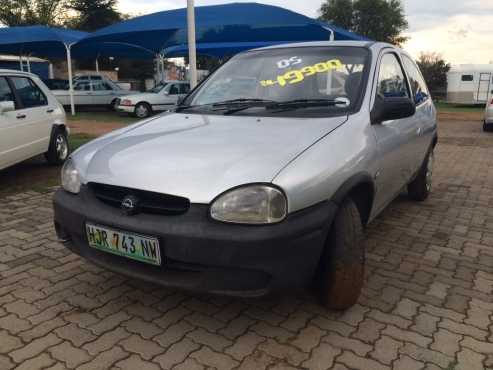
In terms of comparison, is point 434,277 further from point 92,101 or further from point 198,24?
point 92,101

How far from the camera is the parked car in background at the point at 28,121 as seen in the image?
5520 millimetres

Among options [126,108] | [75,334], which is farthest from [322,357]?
[126,108]

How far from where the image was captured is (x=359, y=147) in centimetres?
271

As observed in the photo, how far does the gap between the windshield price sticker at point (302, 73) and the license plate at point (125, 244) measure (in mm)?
1640

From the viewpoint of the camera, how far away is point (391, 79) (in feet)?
12.0

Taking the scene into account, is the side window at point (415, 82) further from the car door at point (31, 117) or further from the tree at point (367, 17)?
the tree at point (367, 17)

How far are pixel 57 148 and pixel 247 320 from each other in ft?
18.0

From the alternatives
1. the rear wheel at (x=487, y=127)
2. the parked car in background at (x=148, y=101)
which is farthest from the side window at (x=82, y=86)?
the rear wheel at (x=487, y=127)

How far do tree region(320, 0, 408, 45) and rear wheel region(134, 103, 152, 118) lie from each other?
27611 mm

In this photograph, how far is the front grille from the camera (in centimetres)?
225

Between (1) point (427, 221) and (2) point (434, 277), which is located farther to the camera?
(1) point (427, 221)

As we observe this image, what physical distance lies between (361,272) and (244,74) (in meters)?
1.84

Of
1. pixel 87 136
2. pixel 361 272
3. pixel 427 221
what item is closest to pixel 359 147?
pixel 361 272

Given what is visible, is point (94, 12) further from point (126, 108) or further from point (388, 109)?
point (388, 109)
